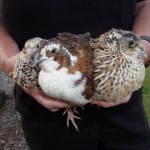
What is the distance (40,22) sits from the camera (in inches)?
90.2

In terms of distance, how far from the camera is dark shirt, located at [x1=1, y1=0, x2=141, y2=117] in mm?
2260

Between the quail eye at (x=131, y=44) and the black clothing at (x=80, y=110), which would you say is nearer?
the quail eye at (x=131, y=44)

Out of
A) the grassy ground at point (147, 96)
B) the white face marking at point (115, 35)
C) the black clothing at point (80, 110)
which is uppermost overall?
the white face marking at point (115, 35)

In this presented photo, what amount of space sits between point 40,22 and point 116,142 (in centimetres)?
74

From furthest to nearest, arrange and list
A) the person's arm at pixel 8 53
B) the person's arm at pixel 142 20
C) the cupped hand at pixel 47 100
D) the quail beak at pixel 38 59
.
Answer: the person's arm at pixel 142 20 → the person's arm at pixel 8 53 → the cupped hand at pixel 47 100 → the quail beak at pixel 38 59

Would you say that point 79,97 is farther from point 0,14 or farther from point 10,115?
point 10,115

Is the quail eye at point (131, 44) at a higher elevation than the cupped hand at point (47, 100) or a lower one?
higher

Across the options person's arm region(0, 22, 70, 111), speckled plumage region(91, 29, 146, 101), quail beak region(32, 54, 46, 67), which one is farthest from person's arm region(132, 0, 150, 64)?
quail beak region(32, 54, 46, 67)

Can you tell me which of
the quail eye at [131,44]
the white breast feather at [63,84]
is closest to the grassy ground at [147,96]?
the quail eye at [131,44]

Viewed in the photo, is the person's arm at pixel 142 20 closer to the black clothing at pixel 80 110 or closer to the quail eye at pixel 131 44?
the black clothing at pixel 80 110

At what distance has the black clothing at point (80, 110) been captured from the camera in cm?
227

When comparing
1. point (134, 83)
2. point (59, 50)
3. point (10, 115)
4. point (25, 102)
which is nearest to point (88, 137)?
point (25, 102)

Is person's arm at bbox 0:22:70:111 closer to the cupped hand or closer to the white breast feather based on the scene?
the cupped hand

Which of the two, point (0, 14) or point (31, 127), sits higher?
point (0, 14)
